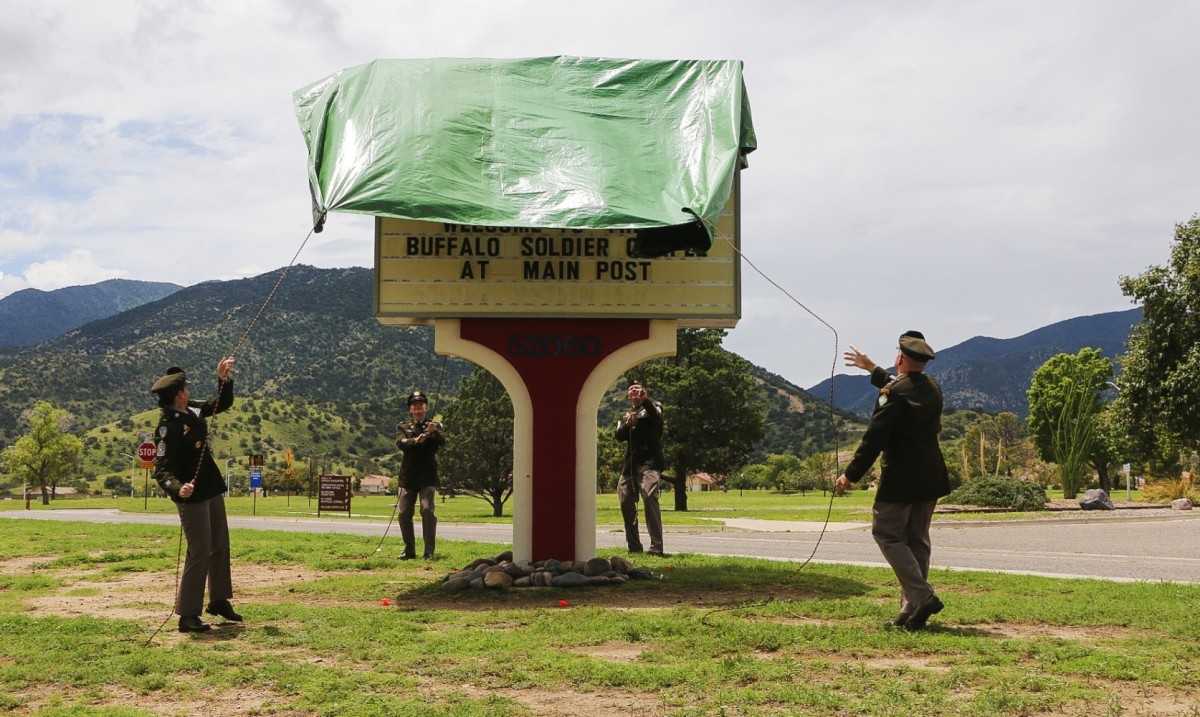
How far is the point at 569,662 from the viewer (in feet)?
21.1

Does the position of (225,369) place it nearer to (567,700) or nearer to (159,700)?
(159,700)

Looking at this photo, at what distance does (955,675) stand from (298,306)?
172 meters

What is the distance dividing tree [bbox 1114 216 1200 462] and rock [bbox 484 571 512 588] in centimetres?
2929

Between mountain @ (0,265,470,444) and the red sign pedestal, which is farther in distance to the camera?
mountain @ (0,265,470,444)

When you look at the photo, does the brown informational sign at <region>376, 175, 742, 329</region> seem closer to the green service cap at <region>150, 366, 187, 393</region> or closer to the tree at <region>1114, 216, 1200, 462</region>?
the green service cap at <region>150, 366, 187, 393</region>

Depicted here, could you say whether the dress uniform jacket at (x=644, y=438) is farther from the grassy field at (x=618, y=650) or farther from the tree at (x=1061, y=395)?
the tree at (x=1061, y=395)

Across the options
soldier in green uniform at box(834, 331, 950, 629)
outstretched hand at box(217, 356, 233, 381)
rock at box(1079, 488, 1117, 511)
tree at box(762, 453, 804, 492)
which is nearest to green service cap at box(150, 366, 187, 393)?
outstretched hand at box(217, 356, 233, 381)

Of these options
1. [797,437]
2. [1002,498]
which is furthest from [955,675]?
[797,437]

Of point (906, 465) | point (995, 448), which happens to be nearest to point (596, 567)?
point (906, 465)

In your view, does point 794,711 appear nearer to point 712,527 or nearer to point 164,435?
point 164,435

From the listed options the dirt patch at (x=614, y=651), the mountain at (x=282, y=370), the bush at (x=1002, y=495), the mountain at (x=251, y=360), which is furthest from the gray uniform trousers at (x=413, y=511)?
the mountain at (x=251, y=360)

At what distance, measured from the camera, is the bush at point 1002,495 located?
29516mm

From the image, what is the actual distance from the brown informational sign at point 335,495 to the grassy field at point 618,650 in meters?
21.7

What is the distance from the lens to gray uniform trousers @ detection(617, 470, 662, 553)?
12969 mm
